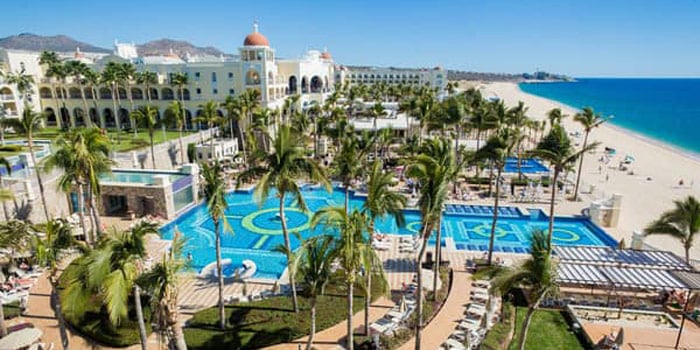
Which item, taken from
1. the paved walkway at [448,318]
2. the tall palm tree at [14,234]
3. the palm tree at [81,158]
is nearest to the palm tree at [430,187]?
the paved walkway at [448,318]

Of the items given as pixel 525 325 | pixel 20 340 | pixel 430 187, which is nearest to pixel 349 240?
pixel 430 187

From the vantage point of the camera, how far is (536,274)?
9305 millimetres

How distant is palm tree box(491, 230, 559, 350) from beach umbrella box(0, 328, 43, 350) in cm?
1372

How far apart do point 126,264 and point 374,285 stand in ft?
33.7

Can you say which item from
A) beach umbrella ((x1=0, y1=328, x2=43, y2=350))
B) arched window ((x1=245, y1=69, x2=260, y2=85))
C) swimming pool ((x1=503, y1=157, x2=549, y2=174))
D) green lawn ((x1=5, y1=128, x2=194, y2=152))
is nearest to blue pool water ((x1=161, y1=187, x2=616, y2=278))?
beach umbrella ((x1=0, y1=328, x2=43, y2=350))

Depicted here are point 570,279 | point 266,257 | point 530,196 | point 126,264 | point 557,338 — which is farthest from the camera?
point 530,196

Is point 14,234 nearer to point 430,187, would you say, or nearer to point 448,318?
point 430,187

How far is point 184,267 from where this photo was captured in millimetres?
9203

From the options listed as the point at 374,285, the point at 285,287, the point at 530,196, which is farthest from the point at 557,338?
the point at 530,196

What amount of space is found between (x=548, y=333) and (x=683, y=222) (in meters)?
8.05

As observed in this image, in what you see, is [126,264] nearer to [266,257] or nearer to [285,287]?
[285,287]

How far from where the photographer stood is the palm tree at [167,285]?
872cm

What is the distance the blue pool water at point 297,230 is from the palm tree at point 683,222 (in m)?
7.27

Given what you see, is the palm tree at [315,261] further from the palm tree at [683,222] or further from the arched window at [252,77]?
the arched window at [252,77]
